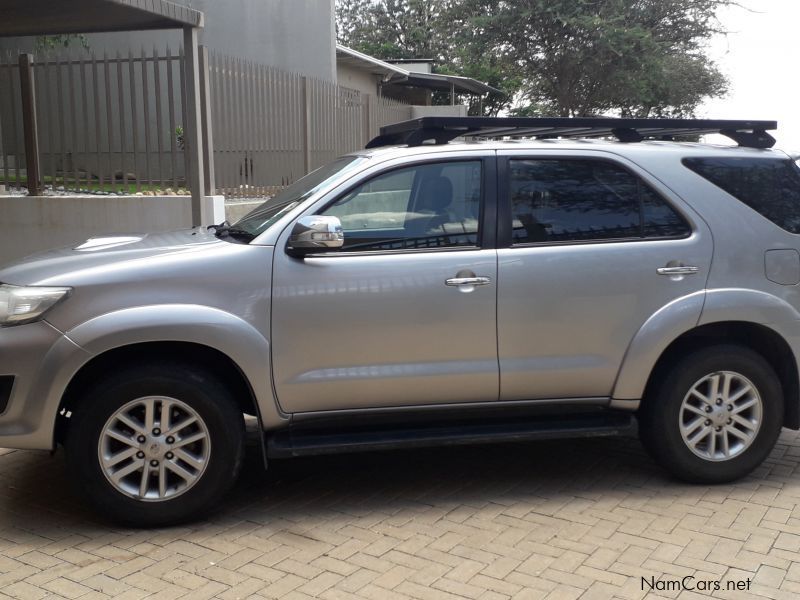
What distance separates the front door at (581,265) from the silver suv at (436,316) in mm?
12

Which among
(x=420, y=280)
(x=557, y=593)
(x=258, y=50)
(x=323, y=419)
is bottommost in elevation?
(x=557, y=593)

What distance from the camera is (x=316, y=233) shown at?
4246mm

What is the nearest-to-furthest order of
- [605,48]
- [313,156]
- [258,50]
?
[313,156] < [258,50] < [605,48]

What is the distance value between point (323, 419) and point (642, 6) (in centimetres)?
2715

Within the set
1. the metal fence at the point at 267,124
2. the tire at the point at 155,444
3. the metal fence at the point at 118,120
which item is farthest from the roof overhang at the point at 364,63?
the tire at the point at 155,444

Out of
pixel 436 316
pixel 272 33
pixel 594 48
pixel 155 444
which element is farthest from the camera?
pixel 594 48

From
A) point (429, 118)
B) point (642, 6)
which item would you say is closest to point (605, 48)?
point (642, 6)

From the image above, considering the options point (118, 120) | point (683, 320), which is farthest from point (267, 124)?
point (683, 320)

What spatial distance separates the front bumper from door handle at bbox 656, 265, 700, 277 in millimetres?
3034

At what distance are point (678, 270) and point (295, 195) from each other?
2.18m

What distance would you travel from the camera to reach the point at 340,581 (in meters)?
3.76

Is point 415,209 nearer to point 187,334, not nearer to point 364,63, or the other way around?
point 187,334

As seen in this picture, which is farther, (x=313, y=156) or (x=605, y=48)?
(x=605, y=48)

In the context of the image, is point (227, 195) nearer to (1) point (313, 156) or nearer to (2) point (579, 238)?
(1) point (313, 156)
